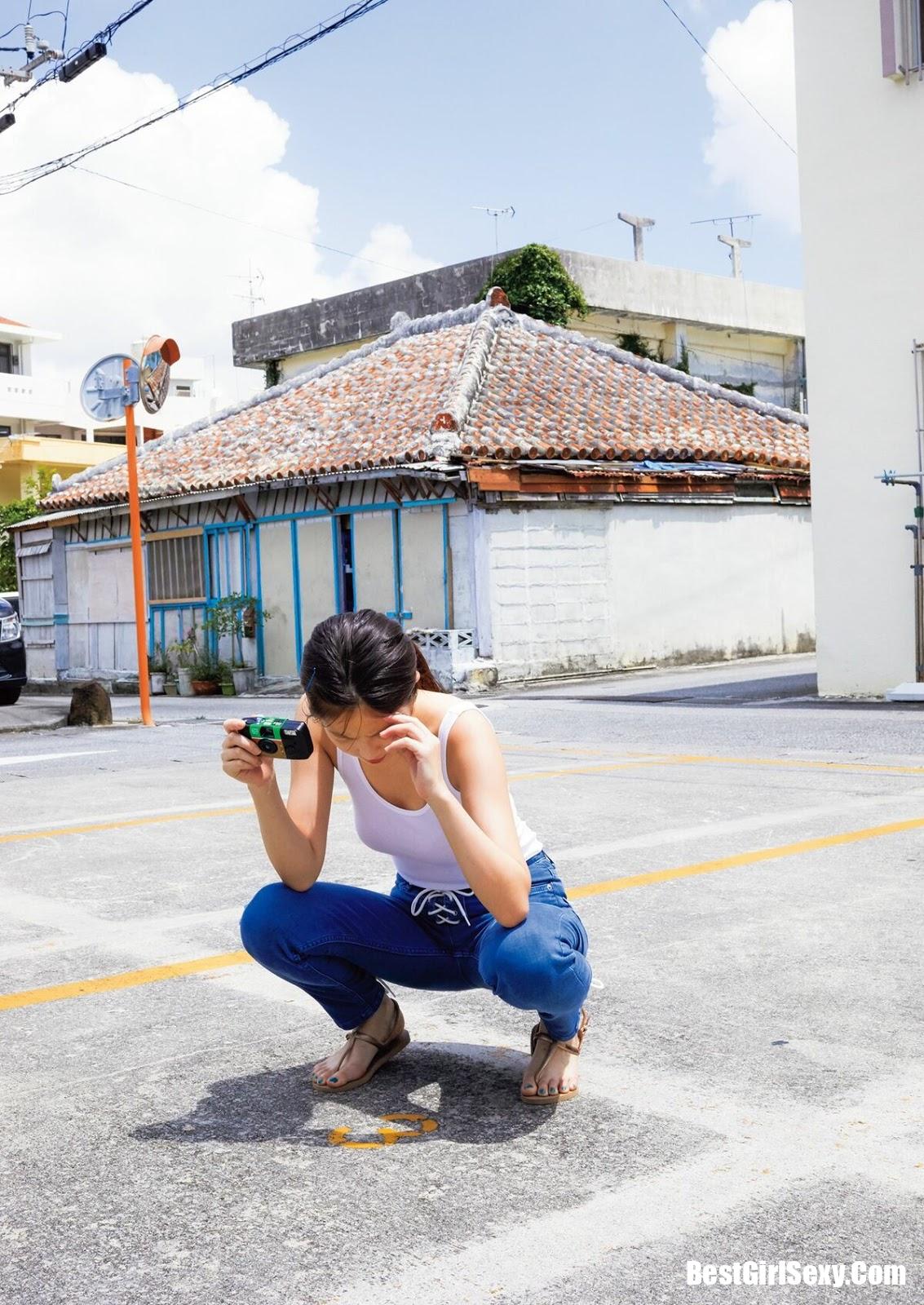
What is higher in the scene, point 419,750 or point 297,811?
point 419,750

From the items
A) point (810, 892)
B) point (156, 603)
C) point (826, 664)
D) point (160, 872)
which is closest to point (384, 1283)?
point (810, 892)

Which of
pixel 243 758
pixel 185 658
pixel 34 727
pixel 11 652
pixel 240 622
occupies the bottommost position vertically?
pixel 34 727

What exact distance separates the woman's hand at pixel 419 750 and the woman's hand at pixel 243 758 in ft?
1.08

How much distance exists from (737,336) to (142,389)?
21293mm

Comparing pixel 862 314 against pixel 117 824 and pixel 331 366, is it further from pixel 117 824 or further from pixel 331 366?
pixel 331 366

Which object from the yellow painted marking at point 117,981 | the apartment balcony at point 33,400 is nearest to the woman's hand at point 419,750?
the yellow painted marking at point 117,981

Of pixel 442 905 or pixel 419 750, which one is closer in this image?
pixel 419 750

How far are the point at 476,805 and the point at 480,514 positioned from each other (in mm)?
15443

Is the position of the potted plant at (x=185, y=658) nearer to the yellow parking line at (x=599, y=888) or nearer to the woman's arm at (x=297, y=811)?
the yellow parking line at (x=599, y=888)

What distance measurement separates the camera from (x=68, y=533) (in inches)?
1017

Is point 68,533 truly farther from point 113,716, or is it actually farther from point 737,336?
point 737,336

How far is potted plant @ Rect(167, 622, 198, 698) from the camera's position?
21766 mm

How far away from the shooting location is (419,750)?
2.99 m

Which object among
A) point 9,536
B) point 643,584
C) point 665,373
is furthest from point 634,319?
point 9,536
